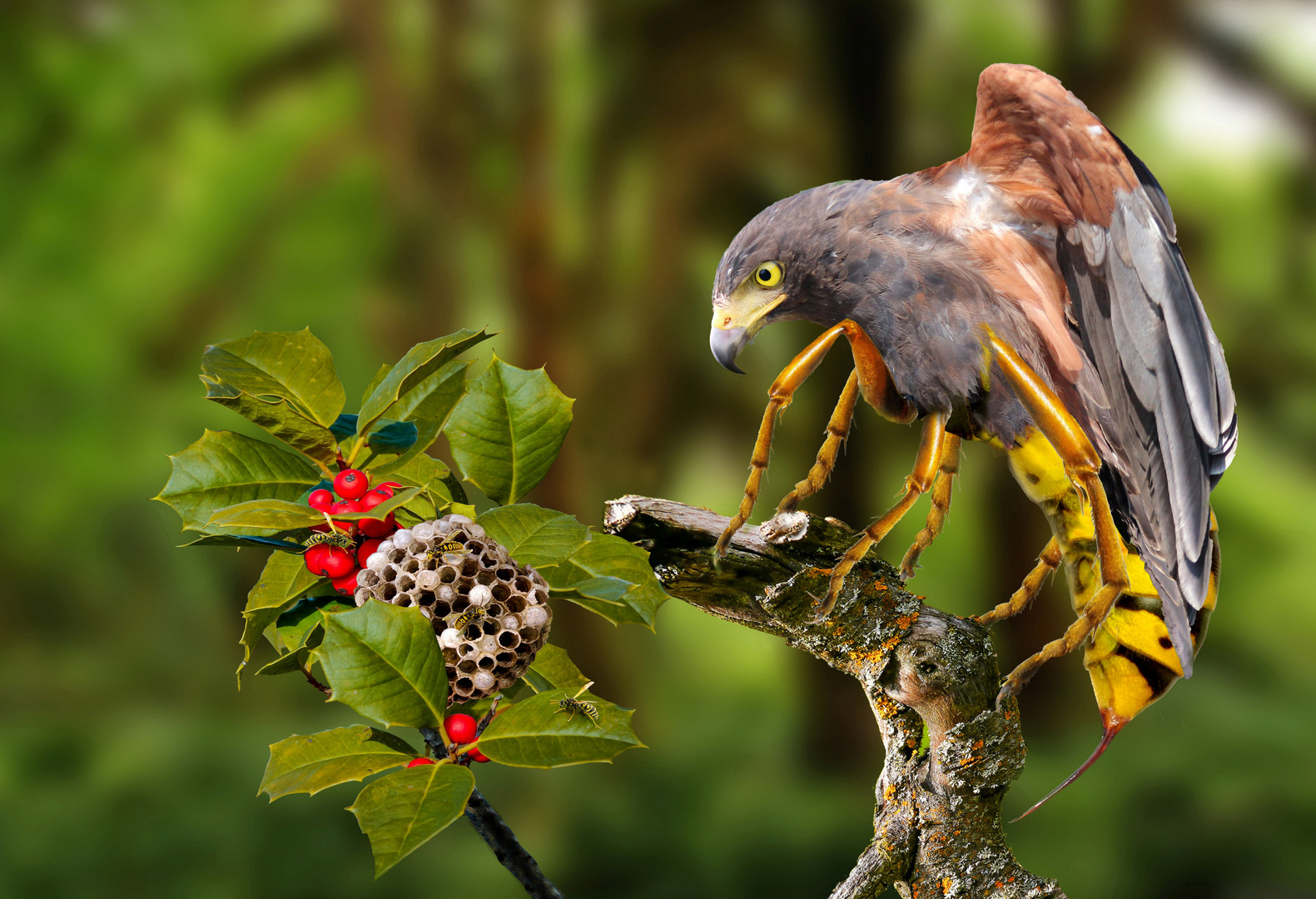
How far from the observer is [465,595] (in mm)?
551

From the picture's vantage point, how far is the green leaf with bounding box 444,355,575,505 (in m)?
→ 0.63

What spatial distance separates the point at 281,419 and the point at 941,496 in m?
0.45

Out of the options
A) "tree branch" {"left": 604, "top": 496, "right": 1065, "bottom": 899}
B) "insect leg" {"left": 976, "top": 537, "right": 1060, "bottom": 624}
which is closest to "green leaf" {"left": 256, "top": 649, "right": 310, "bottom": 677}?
"tree branch" {"left": 604, "top": 496, "right": 1065, "bottom": 899}

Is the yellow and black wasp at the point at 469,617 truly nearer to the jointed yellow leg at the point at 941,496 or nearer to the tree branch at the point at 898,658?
the tree branch at the point at 898,658

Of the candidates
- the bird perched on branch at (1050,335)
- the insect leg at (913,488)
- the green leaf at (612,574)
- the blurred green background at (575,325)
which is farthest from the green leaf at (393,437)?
the blurred green background at (575,325)

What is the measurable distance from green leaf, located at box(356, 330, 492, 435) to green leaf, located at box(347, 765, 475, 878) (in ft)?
0.61

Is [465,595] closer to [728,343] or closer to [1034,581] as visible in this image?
[728,343]

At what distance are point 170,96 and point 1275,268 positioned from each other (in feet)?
6.17

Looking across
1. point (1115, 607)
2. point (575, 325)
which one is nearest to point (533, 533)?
point (1115, 607)

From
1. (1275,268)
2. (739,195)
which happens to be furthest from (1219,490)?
(739,195)

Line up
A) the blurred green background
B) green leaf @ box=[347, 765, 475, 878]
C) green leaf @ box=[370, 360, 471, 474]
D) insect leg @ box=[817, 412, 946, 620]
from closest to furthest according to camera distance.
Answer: green leaf @ box=[347, 765, 475, 878] → green leaf @ box=[370, 360, 471, 474] → insect leg @ box=[817, 412, 946, 620] → the blurred green background

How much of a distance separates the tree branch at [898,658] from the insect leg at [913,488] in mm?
21

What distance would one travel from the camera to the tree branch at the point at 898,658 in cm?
76

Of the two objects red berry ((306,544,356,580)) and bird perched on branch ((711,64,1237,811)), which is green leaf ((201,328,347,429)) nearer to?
red berry ((306,544,356,580))
